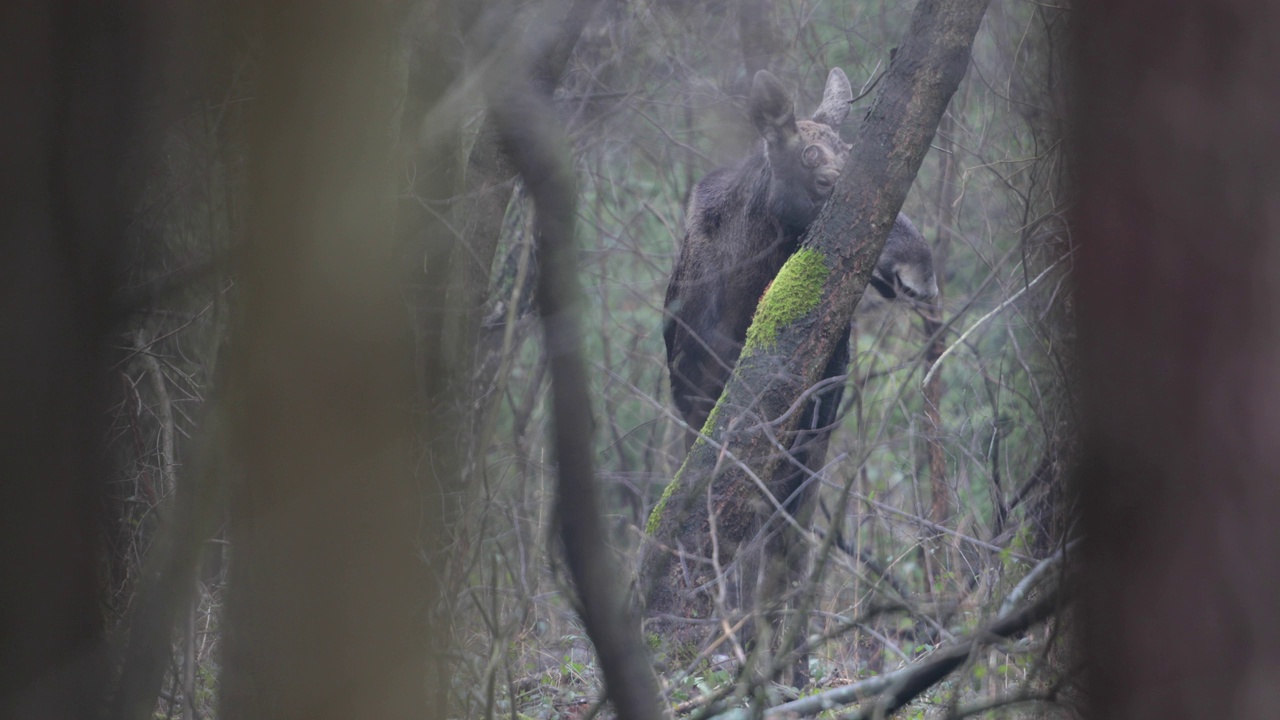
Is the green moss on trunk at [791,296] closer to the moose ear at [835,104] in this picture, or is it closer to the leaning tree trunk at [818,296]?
the leaning tree trunk at [818,296]

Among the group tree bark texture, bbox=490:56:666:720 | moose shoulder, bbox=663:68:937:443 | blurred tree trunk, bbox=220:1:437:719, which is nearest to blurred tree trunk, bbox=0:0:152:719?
blurred tree trunk, bbox=220:1:437:719

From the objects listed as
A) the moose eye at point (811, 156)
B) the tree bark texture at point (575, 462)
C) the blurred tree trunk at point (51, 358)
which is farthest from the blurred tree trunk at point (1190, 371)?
the moose eye at point (811, 156)

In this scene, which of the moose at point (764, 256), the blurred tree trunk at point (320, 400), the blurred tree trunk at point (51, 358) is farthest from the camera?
the moose at point (764, 256)

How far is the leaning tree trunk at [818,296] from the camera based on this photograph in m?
3.44

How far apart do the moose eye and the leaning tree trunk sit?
0.47m

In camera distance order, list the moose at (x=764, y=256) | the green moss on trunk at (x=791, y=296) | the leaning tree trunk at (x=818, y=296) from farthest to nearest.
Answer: the moose at (x=764, y=256) → the green moss on trunk at (x=791, y=296) → the leaning tree trunk at (x=818, y=296)

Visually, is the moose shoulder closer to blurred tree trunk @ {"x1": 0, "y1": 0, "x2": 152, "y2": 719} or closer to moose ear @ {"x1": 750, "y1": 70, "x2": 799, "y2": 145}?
moose ear @ {"x1": 750, "y1": 70, "x2": 799, "y2": 145}

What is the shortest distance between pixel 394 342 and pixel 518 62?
2078 mm

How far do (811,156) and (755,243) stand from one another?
477 millimetres

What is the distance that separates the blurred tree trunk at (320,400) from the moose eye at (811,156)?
3.23m

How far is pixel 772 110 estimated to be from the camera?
4207 millimetres

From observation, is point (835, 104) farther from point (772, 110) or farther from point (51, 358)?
point (51, 358)

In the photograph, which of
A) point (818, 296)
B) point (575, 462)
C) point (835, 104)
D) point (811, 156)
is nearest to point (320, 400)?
point (575, 462)

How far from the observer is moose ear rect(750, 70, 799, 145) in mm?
4160
